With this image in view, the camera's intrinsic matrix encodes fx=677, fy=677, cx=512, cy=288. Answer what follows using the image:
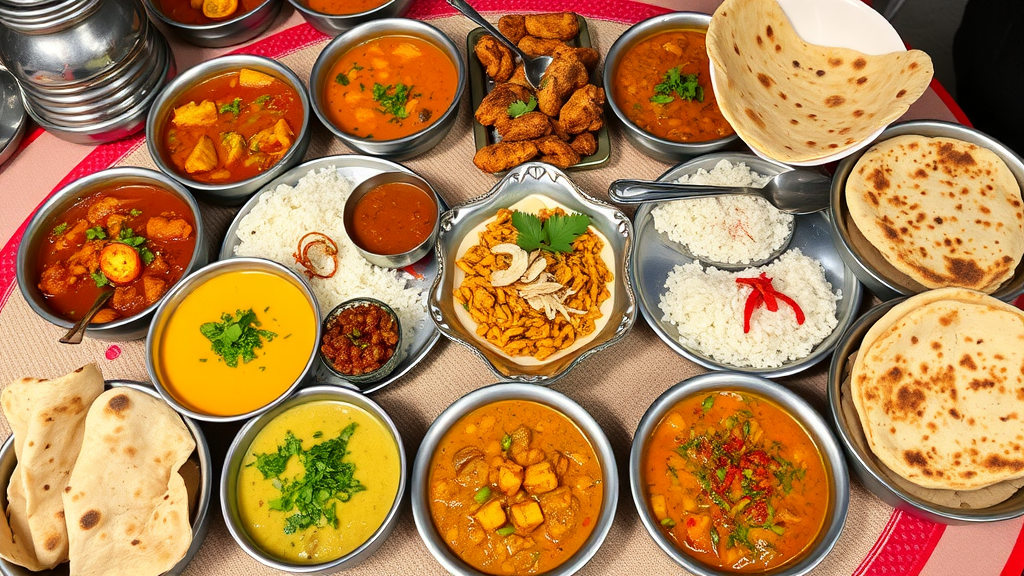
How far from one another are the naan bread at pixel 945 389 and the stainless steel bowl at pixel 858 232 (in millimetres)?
149

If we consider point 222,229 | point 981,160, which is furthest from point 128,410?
point 981,160

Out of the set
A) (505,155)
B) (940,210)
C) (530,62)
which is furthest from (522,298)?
(940,210)

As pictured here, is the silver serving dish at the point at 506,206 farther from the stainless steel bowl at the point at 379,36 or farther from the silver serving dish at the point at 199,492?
the silver serving dish at the point at 199,492

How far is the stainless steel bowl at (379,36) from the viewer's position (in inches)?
107

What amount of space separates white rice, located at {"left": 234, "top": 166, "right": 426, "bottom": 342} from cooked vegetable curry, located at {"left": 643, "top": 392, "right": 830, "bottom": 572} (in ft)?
3.30

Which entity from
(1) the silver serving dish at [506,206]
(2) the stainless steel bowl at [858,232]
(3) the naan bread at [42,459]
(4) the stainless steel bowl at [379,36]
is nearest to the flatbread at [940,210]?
(2) the stainless steel bowl at [858,232]

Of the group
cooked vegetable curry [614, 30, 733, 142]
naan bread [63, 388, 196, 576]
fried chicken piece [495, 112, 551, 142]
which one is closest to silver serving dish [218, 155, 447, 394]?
fried chicken piece [495, 112, 551, 142]

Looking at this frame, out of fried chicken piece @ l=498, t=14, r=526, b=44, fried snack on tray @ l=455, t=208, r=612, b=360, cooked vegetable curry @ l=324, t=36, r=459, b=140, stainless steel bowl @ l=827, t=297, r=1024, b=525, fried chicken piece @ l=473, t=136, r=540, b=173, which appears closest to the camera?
stainless steel bowl @ l=827, t=297, r=1024, b=525

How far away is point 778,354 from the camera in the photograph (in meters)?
2.29

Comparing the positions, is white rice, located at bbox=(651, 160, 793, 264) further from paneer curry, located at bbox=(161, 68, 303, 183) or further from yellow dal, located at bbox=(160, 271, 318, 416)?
paneer curry, located at bbox=(161, 68, 303, 183)

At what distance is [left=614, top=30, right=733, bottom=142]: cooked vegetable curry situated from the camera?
276 centimetres

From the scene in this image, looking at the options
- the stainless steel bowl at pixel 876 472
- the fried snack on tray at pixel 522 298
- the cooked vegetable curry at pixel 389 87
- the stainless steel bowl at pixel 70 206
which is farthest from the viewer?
the cooked vegetable curry at pixel 389 87

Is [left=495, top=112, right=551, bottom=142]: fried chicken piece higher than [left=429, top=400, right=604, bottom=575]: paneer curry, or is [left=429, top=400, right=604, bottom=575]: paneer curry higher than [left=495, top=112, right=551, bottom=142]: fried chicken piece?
[left=495, top=112, right=551, bottom=142]: fried chicken piece

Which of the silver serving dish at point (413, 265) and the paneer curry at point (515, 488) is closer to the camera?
the paneer curry at point (515, 488)
